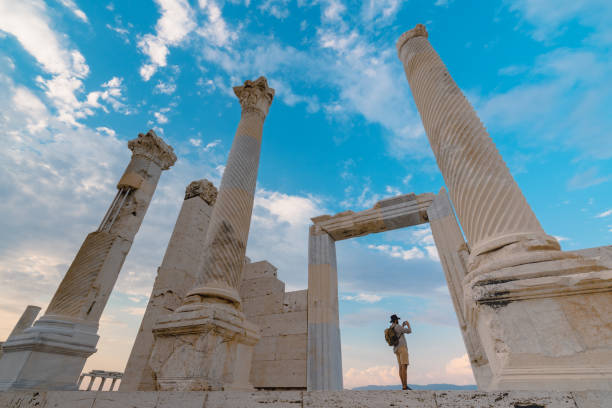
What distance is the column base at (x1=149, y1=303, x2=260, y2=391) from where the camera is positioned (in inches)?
140

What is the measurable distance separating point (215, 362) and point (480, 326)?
10.4 feet

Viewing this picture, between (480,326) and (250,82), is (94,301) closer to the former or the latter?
(250,82)

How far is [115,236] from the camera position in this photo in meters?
7.44

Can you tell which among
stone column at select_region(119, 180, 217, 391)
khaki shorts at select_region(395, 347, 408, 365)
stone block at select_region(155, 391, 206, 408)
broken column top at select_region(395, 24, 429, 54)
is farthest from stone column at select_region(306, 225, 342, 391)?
broken column top at select_region(395, 24, 429, 54)

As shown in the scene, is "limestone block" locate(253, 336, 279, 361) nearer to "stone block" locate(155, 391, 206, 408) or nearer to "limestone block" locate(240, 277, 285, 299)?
"limestone block" locate(240, 277, 285, 299)

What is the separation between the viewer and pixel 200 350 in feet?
12.0

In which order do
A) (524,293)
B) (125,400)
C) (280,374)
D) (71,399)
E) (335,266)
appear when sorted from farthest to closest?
(335,266)
(280,374)
(71,399)
(125,400)
(524,293)

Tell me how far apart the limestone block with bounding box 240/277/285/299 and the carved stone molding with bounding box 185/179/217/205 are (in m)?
3.00

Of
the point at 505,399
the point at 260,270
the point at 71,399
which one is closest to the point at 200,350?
the point at 71,399

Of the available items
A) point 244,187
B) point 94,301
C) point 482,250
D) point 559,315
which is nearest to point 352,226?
point 244,187

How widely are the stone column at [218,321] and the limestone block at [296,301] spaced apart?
10.5 feet

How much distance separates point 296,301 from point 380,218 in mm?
3360

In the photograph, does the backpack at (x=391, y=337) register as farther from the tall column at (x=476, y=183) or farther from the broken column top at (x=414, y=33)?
the broken column top at (x=414, y=33)

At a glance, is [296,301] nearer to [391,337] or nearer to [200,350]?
[391,337]
